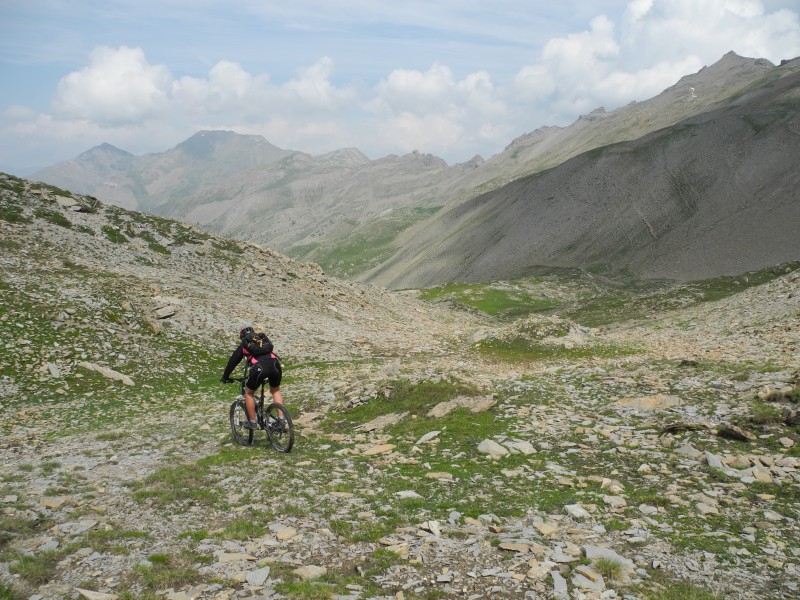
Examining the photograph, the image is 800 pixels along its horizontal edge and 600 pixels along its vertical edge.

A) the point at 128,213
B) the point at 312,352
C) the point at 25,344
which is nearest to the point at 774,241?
the point at 312,352

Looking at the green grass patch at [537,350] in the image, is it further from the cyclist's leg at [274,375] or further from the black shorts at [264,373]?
the black shorts at [264,373]

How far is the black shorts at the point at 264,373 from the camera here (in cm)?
1372

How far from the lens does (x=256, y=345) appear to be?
45.4ft

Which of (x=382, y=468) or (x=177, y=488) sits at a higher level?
(x=177, y=488)

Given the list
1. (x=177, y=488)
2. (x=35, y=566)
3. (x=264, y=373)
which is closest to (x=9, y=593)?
(x=35, y=566)

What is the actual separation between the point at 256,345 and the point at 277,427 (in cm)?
237

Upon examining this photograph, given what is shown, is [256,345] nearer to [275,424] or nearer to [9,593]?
[275,424]

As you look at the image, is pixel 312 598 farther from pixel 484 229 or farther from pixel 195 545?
pixel 484 229

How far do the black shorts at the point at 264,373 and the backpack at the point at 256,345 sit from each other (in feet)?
0.64

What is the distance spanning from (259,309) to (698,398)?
27.6 m

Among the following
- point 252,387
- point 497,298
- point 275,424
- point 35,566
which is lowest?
point 497,298

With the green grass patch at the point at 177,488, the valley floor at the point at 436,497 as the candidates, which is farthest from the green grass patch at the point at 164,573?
the green grass patch at the point at 177,488

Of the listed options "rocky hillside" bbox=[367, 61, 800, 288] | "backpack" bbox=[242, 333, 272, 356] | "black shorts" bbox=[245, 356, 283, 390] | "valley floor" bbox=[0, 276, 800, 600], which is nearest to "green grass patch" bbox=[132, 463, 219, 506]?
"valley floor" bbox=[0, 276, 800, 600]

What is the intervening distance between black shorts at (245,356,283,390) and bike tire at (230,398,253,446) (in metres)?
1.38
